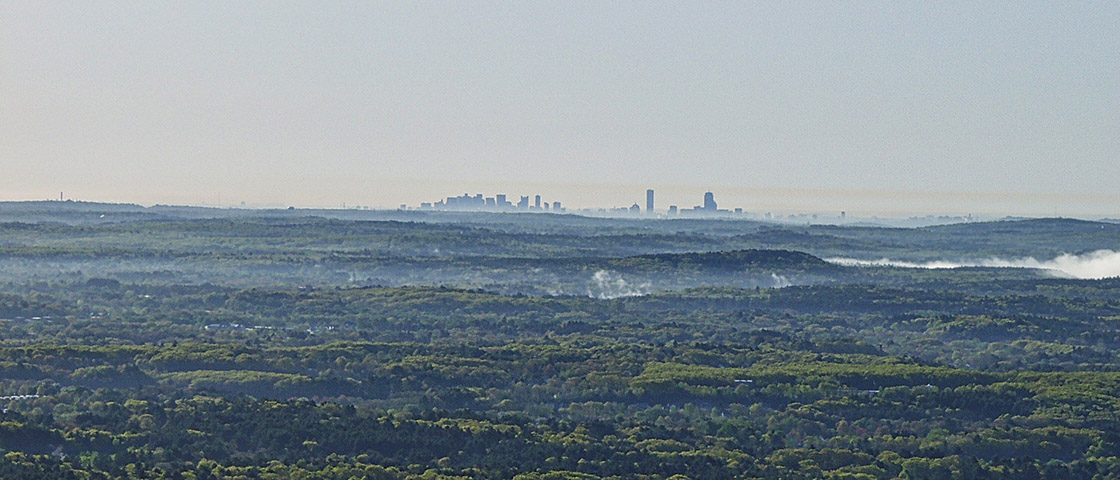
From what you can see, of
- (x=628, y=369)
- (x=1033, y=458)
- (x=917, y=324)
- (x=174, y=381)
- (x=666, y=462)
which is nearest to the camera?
(x=666, y=462)

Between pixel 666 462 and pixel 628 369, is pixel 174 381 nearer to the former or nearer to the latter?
pixel 628 369

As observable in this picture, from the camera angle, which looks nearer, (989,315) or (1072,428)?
(1072,428)

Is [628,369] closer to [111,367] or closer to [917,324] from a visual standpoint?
[111,367]

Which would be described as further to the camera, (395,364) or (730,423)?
(395,364)

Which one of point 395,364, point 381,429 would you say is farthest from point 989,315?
point 381,429

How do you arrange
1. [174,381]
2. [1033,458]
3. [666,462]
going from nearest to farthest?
1. [666,462]
2. [1033,458]
3. [174,381]

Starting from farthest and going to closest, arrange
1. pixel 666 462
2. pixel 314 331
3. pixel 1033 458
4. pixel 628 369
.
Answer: pixel 314 331, pixel 628 369, pixel 1033 458, pixel 666 462

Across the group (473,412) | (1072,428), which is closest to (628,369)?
(473,412)

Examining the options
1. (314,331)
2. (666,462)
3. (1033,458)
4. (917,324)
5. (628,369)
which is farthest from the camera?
(917,324)
